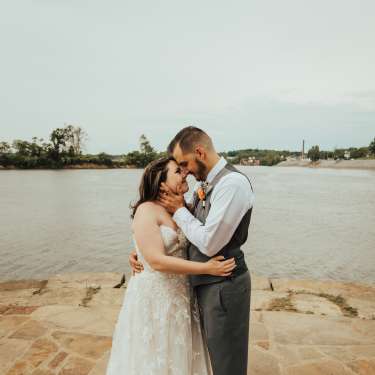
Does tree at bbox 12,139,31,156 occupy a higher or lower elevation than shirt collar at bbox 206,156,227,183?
higher

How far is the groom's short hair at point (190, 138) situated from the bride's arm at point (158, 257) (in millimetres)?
437

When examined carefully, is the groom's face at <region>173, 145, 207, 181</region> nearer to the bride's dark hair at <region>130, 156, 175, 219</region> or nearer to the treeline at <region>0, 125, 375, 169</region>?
the bride's dark hair at <region>130, 156, 175, 219</region>

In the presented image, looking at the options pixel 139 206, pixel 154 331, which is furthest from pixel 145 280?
pixel 139 206

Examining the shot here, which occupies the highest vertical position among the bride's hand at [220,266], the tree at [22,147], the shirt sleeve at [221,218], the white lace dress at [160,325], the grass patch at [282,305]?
the tree at [22,147]

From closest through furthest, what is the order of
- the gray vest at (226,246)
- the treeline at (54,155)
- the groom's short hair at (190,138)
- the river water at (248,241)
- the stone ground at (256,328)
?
the gray vest at (226,246), the groom's short hair at (190,138), the stone ground at (256,328), the river water at (248,241), the treeline at (54,155)

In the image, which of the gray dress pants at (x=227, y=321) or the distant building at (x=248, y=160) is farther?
the distant building at (x=248, y=160)

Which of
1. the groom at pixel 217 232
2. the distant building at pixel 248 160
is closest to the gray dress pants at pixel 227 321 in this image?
the groom at pixel 217 232

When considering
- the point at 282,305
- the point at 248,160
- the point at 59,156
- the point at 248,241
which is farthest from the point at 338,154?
the point at 282,305

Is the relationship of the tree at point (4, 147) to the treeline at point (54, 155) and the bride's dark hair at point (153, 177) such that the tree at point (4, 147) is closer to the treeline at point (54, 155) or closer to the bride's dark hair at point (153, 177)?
the treeline at point (54, 155)

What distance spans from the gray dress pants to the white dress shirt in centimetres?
27

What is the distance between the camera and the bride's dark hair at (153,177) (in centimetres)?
226

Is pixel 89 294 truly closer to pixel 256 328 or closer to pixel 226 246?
pixel 256 328

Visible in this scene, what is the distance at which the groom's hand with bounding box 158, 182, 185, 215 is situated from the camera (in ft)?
7.20

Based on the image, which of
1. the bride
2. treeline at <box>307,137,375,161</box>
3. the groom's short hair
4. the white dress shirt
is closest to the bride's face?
the bride
